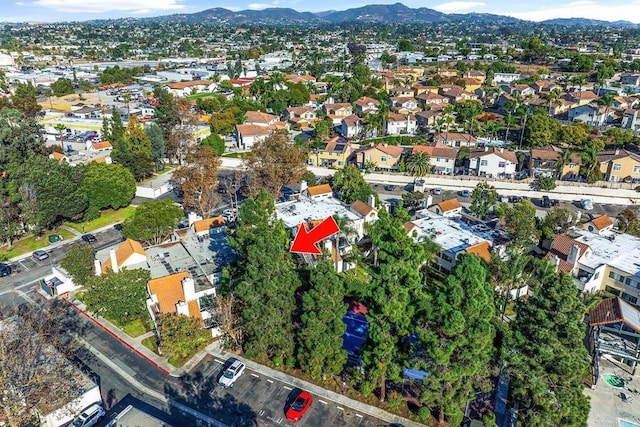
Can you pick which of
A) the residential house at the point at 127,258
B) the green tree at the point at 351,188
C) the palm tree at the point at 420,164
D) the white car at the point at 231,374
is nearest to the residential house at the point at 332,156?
the palm tree at the point at 420,164

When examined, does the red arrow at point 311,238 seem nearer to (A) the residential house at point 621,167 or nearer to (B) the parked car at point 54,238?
(B) the parked car at point 54,238

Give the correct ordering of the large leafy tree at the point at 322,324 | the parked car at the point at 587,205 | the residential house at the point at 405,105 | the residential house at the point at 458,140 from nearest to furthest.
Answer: the large leafy tree at the point at 322,324, the parked car at the point at 587,205, the residential house at the point at 458,140, the residential house at the point at 405,105

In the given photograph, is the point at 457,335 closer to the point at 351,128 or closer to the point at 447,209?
the point at 447,209

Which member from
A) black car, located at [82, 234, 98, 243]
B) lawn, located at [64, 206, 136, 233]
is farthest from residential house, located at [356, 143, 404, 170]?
black car, located at [82, 234, 98, 243]

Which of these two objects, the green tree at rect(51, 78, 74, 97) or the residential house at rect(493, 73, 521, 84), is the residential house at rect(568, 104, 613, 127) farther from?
the green tree at rect(51, 78, 74, 97)

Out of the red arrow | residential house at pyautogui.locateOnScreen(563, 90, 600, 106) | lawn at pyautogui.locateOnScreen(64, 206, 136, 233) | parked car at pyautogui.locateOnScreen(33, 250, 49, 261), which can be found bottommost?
lawn at pyautogui.locateOnScreen(64, 206, 136, 233)

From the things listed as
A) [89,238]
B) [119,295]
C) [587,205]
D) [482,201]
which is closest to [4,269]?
[89,238]
